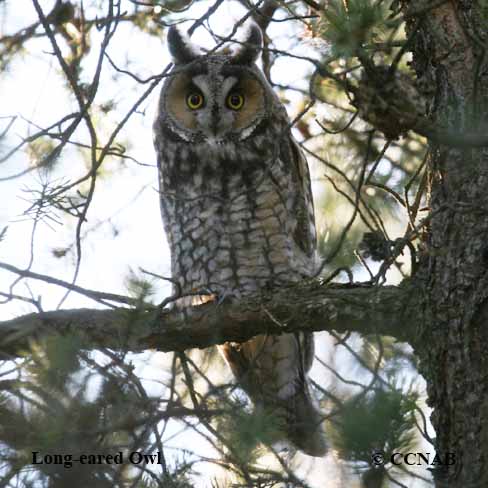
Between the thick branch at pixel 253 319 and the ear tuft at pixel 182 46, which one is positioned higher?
the ear tuft at pixel 182 46

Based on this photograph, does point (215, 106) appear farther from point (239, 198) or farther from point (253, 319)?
point (253, 319)

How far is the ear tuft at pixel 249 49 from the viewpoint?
358cm

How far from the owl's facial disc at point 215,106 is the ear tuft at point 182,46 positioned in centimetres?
9

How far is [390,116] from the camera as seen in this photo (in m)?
1.92

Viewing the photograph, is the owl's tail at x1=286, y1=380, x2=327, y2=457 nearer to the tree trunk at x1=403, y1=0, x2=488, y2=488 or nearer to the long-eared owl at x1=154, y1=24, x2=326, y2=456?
the long-eared owl at x1=154, y1=24, x2=326, y2=456

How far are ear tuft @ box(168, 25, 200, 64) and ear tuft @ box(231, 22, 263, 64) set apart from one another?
0.18 meters

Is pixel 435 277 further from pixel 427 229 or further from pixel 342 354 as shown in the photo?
pixel 342 354

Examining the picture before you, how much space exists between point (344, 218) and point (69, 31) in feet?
4.64

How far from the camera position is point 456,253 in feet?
7.20

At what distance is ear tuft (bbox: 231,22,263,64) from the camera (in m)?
3.58

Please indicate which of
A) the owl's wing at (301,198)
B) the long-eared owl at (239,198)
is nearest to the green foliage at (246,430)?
the long-eared owl at (239,198)

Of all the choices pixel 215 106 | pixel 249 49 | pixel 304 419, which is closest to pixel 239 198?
pixel 215 106

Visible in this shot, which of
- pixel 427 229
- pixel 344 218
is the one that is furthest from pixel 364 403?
pixel 344 218

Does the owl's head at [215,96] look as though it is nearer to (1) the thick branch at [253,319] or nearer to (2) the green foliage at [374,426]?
(1) the thick branch at [253,319]
